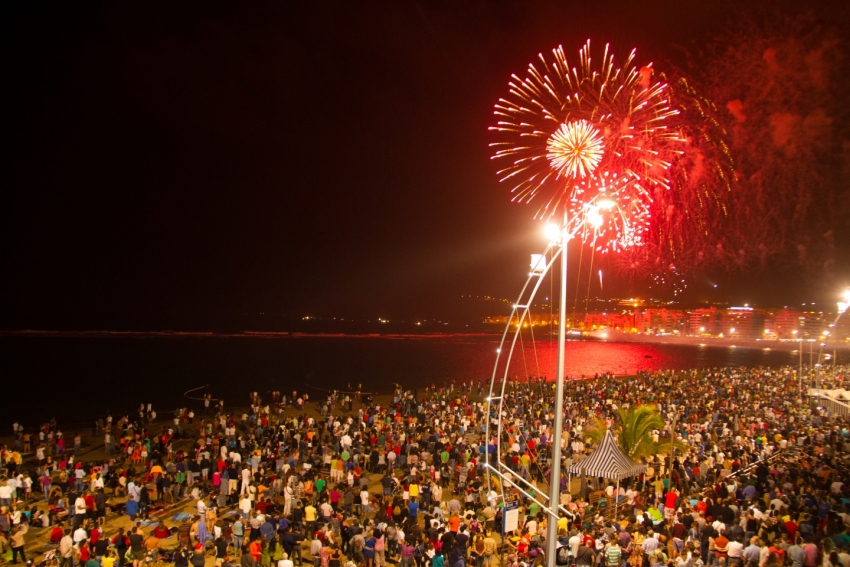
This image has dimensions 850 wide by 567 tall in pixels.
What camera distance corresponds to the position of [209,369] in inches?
3629

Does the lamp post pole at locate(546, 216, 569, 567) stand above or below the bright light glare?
below

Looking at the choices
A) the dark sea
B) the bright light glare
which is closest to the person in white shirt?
the bright light glare

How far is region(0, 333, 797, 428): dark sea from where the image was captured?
5947 centimetres

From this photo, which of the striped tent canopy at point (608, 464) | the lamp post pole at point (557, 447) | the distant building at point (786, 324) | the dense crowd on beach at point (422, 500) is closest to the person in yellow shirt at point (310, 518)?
the dense crowd on beach at point (422, 500)

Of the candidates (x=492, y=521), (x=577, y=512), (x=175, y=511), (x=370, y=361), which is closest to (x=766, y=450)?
(x=577, y=512)

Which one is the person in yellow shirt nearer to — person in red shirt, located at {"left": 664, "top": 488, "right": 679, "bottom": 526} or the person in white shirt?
the person in white shirt

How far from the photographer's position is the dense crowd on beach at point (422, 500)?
12234mm

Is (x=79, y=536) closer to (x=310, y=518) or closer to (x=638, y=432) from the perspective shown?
(x=310, y=518)

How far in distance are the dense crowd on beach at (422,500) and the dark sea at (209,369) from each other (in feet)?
94.4

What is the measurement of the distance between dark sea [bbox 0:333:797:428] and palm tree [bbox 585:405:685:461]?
3496 centimetres

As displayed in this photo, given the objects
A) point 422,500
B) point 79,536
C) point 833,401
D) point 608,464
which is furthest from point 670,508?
point 833,401

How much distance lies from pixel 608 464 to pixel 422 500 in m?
5.33

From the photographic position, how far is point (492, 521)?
48.5 feet

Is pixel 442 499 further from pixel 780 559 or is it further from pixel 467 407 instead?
pixel 467 407
